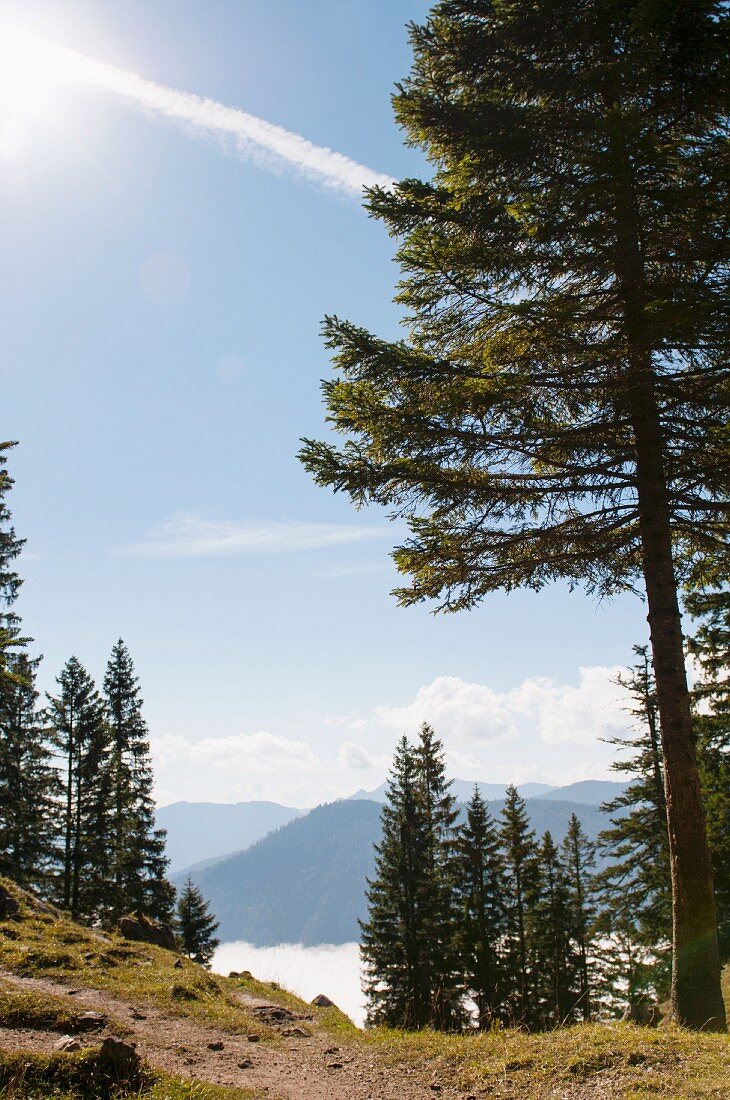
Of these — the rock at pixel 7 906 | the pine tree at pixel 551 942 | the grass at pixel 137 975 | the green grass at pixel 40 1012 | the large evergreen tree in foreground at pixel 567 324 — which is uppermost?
the large evergreen tree in foreground at pixel 567 324

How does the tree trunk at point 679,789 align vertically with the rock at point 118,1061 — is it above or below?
above

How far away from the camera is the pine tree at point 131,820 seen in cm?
2716

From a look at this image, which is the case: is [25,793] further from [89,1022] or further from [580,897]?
[580,897]

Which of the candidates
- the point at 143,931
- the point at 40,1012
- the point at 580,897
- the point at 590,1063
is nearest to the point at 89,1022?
the point at 40,1012

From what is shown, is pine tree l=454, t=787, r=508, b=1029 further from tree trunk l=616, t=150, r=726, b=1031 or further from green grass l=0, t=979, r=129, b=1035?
green grass l=0, t=979, r=129, b=1035

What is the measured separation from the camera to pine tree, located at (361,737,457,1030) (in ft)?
94.8

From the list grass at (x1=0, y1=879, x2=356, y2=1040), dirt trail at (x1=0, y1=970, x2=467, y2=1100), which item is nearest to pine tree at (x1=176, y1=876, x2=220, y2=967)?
grass at (x1=0, y1=879, x2=356, y2=1040)

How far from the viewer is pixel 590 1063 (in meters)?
5.86

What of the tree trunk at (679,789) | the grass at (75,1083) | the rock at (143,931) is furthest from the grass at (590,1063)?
the rock at (143,931)

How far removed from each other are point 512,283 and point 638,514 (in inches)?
153

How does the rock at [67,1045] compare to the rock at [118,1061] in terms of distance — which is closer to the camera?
the rock at [118,1061]

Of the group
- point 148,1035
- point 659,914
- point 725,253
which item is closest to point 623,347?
point 725,253

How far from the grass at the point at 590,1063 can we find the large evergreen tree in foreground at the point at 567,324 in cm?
144

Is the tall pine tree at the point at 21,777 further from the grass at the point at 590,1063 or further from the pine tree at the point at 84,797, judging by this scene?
the grass at the point at 590,1063
